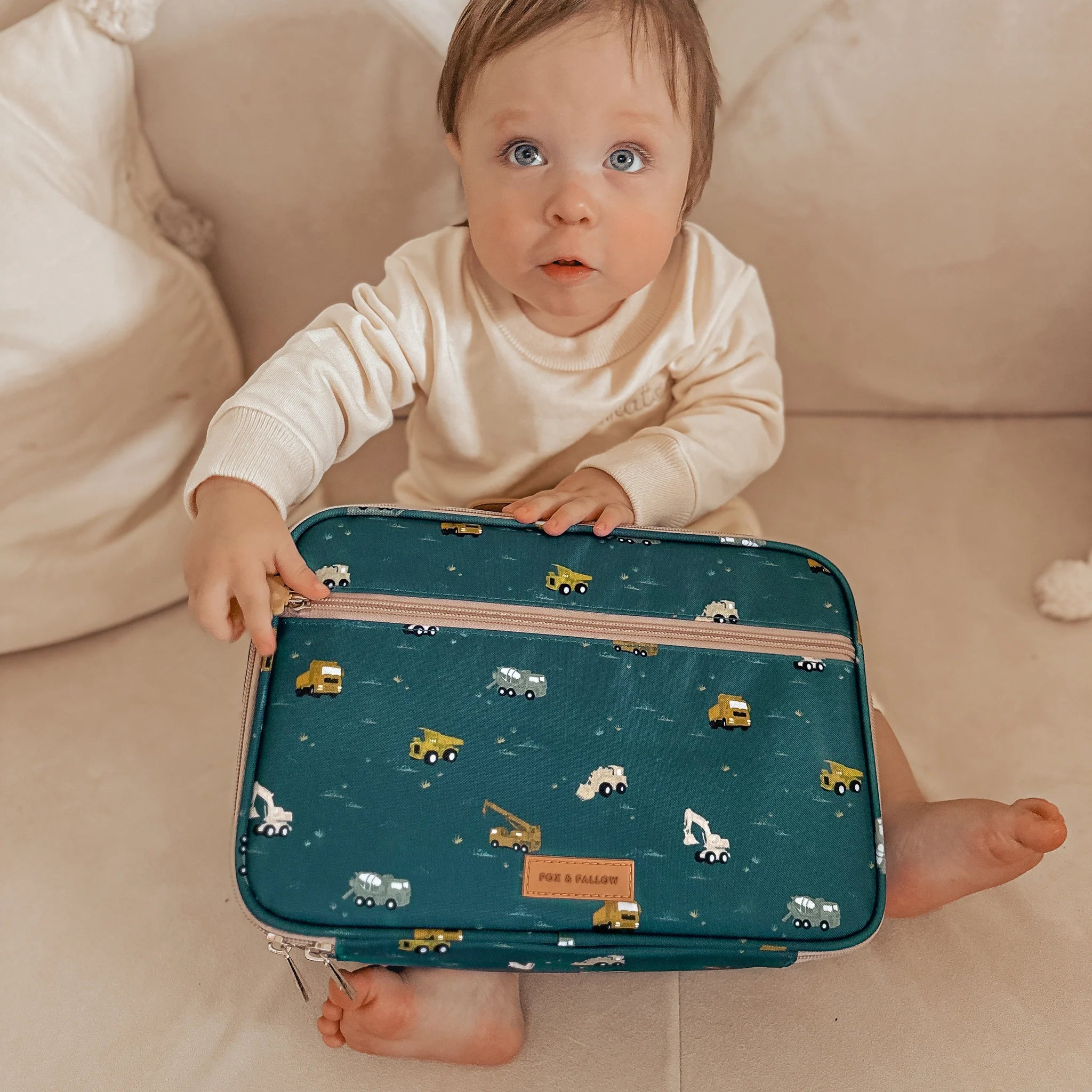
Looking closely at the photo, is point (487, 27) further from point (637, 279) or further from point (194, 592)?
point (194, 592)

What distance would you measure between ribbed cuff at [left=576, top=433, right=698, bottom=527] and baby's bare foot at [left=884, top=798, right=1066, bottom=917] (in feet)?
1.15

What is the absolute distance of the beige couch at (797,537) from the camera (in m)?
0.78

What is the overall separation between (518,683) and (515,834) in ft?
0.37

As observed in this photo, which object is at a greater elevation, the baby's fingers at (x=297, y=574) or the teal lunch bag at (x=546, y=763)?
the baby's fingers at (x=297, y=574)

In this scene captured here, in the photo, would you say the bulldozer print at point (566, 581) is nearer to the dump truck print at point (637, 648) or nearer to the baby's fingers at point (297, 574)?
the dump truck print at point (637, 648)

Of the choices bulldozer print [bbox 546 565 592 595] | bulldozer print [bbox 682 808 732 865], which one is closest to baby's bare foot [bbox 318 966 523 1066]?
bulldozer print [bbox 682 808 732 865]

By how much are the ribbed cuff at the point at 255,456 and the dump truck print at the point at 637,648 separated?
0.31m

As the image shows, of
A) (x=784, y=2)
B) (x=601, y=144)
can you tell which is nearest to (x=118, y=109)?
(x=601, y=144)

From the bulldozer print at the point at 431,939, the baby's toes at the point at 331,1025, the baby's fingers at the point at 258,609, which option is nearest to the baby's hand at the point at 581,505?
the baby's fingers at the point at 258,609

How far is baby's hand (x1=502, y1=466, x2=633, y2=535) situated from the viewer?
0.80m

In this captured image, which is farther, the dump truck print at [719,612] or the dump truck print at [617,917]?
the dump truck print at [719,612]

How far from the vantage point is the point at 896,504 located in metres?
1.12

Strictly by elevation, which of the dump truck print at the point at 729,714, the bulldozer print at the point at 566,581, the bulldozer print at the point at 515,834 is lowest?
the bulldozer print at the point at 515,834

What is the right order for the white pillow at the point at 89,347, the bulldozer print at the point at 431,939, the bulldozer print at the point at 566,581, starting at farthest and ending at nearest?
1. the white pillow at the point at 89,347
2. the bulldozer print at the point at 566,581
3. the bulldozer print at the point at 431,939
